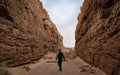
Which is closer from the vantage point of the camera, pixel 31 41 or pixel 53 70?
pixel 53 70

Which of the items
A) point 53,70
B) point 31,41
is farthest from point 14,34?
point 31,41

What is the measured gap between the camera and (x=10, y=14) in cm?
1498

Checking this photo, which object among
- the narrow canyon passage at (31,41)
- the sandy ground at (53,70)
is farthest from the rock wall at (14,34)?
the sandy ground at (53,70)

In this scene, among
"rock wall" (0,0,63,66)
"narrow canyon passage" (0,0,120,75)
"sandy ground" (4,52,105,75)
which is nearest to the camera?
"narrow canyon passage" (0,0,120,75)

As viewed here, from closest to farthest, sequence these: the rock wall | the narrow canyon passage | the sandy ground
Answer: the narrow canyon passage, the sandy ground, the rock wall

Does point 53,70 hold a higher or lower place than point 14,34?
lower

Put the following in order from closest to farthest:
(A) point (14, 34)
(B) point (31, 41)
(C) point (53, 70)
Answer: (C) point (53, 70) → (A) point (14, 34) → (B) point (31, 41)

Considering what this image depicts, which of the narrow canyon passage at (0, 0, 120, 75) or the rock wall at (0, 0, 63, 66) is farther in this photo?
the rock wall at (0, 0, 63, 66)

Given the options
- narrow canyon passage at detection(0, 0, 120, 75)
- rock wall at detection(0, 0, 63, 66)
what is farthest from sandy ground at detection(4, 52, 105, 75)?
rock wall at detection(0, 0, 63, 66)

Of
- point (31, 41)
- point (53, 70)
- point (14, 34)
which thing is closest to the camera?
point (53, 70)

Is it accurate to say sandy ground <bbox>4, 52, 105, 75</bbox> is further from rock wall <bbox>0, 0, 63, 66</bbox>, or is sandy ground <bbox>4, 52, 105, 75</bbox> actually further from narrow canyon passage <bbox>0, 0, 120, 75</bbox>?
rock wall <bbox>0, 0, 63, 66</bbox>

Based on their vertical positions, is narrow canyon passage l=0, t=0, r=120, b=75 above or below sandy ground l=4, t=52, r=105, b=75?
above

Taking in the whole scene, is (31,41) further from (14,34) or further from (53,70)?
(53,70)

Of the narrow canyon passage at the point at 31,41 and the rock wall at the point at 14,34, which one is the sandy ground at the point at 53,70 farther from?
the rock wall at the point at 14,34
